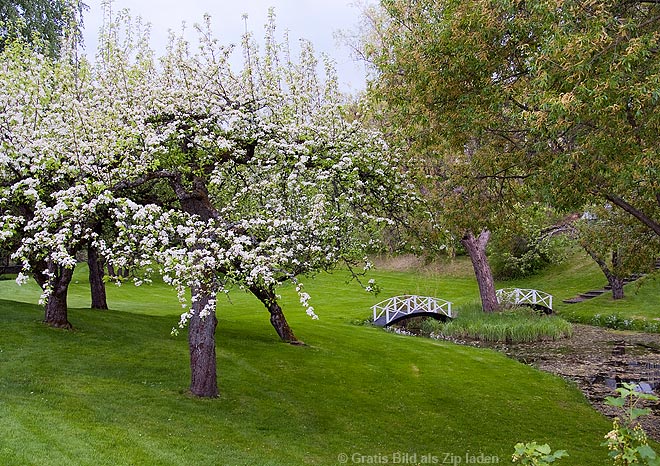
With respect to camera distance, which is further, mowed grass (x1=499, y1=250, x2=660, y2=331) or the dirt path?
mowed grass (x1=499, y1=250, x2=660, y2=331)

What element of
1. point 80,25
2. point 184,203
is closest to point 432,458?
point 184,203

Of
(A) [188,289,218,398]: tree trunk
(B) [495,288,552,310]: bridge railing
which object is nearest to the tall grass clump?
(B) [495,288,552,310]: bridge railing

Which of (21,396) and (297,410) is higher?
(21,396)

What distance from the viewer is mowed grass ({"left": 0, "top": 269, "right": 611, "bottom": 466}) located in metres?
10.2

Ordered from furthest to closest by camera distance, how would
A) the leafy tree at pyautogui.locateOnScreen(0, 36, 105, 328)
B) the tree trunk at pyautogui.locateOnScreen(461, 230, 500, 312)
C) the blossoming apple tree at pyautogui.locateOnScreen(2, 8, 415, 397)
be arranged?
the tree trunk at pyautogui.locateOnScreen(461, 230, 500, 312) < the leafy tree at pyautogui.locateOnScreen(0, 36, 105, 328) < the blossoming apple tree at pyautogui.locateOnScreen(2, 8, 415, 397)

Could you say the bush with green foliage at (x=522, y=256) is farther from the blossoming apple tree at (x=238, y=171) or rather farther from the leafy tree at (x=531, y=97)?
the blossoming apple tree at (x=238, y=171)

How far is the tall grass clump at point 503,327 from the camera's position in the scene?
28.1 metres

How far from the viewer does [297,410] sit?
44.6 ft

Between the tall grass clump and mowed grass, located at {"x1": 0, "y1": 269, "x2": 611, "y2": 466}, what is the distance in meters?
4.34

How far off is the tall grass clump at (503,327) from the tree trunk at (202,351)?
60.9 feet

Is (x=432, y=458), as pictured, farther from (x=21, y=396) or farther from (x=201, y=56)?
(x=201, y=56)

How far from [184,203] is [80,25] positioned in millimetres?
14461

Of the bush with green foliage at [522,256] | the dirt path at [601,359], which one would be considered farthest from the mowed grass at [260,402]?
the bush with green foliage at [522,256]

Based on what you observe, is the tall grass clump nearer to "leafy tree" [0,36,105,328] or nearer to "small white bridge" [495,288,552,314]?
"small white bridge" [495,288,552,314]
